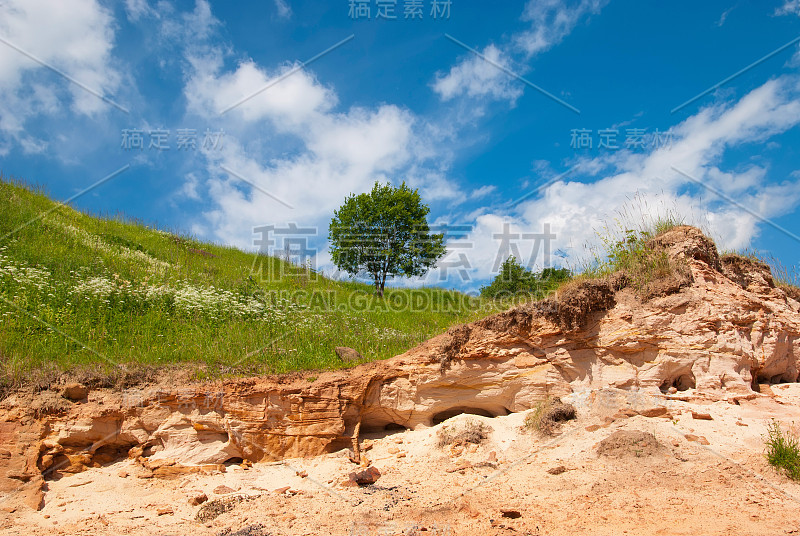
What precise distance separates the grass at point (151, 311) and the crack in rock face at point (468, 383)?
750 millimetres

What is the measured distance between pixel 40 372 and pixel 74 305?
3.00 meters

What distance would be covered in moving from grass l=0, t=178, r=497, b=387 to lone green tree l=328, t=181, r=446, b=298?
3.75 metres

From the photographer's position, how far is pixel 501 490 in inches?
217

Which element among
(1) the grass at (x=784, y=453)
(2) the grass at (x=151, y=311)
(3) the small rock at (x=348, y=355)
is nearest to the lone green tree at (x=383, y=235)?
(2) the grass at (x=151, y=311)

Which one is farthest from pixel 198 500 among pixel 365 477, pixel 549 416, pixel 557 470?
pixel 549 416

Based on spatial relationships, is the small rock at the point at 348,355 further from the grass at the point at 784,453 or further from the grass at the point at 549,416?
the grass at the point at 784,453

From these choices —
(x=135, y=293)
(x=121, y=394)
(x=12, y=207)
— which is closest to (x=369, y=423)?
(x=121, y=394)

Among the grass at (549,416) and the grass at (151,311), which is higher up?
the grass at (151,311)

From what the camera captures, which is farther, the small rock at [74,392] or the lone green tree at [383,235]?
the lone green tree at [383,235]

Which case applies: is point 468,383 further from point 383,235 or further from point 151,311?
point 383,235

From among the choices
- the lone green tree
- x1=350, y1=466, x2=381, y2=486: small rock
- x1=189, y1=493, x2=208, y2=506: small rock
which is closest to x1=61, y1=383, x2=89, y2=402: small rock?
x1=189, y1=493, x2=208, y2=506: small rock

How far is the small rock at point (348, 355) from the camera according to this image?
826 cm

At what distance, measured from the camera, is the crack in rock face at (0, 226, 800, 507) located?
6.58m

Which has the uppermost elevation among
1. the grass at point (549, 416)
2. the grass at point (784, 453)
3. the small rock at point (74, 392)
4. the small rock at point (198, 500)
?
the small rock at point (74, 392)
